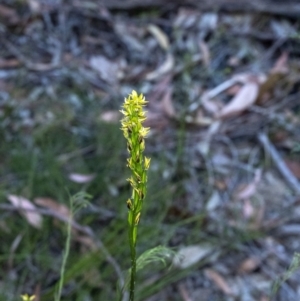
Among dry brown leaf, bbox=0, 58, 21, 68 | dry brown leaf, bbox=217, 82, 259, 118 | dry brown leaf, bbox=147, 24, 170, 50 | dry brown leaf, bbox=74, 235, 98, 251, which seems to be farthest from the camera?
dry brown leaf, bbox=147, 24, 170, 50

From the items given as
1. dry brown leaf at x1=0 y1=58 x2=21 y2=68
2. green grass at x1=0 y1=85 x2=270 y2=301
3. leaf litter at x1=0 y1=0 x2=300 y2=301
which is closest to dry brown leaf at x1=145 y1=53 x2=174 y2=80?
leaf litter at x1=0 y1=0 x2=300 y2=301

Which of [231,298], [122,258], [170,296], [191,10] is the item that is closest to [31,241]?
[122,258]

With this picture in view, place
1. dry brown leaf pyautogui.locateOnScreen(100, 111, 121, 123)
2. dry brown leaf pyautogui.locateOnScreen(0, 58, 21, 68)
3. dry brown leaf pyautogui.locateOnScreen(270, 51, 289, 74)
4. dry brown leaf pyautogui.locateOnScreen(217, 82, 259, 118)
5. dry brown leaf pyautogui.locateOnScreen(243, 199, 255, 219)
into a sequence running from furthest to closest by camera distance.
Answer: dry brown leaf pyautogui.locateOnScreen(0, 58, 21, 68) < dry brown leaf pyautogui.locateOnScreen(270, 51, 289, 74) < dry brown leaf pyautogui.locateOnScreen(217, 82, 259, 118) < dry brown leaf pyautogui.locateOnScreen(100, 111, 121, 123) < dry brown leaf pyautogui.locateOnScreen(243, 199, 255, 219)

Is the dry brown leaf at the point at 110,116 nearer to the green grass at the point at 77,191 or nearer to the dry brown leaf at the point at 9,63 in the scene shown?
the green grass at the point at 77,191

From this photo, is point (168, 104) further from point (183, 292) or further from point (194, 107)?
point (183, 292)

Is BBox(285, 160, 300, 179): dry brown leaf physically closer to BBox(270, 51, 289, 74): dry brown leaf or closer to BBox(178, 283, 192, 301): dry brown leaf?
BBox(270, 51, 289, 74): dry brown leaf

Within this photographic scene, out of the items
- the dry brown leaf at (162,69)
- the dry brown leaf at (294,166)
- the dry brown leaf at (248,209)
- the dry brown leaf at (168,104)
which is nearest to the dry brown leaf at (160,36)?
the dry brown leaf at (162,69)

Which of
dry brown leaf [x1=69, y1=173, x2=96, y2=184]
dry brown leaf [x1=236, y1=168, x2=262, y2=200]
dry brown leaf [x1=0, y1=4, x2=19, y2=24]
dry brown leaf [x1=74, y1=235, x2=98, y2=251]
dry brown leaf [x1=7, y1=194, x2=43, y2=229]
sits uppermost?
dry brown leaf [x1=0, y1=4, x2=19, y2=24]

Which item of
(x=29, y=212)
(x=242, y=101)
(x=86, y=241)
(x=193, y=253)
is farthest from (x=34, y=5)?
(x=193, y=253)
